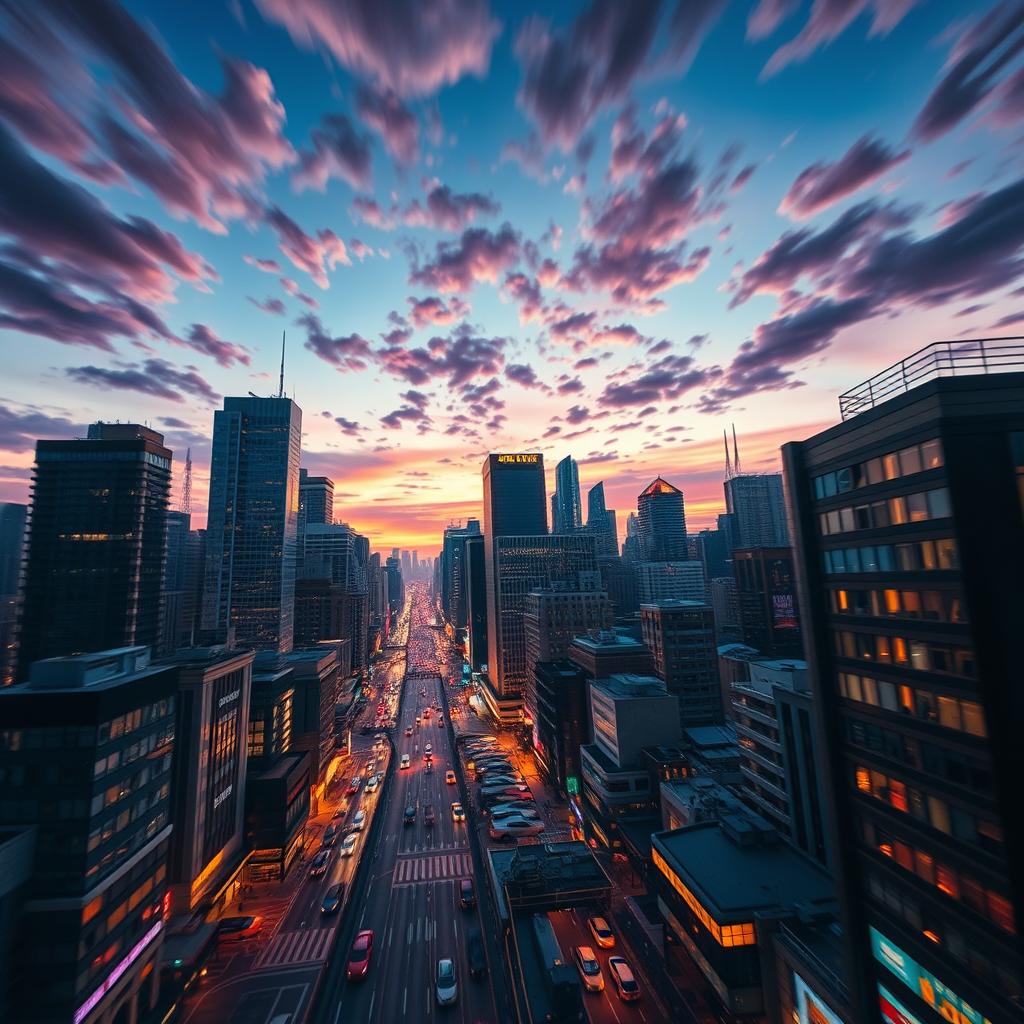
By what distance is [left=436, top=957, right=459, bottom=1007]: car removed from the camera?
158 ft

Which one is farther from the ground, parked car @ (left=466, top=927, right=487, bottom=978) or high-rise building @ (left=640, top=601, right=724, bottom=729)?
high-rise building @ (left=640, top=601, right=724, bottom=729)

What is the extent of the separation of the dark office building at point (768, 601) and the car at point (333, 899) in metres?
144

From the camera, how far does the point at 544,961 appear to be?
1863 inches

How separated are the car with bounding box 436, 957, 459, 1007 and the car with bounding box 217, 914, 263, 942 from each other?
87.1 feet

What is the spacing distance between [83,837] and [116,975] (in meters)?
13.4

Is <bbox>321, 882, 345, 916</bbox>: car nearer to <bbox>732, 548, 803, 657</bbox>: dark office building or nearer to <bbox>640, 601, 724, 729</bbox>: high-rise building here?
<bbox>640, 601, 724, 729</bbox>: high-rise building

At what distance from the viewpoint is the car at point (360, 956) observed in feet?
171

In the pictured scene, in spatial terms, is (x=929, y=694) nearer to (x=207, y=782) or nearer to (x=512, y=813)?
(x=207, y=782)

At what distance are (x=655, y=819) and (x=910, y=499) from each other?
69.5 metres

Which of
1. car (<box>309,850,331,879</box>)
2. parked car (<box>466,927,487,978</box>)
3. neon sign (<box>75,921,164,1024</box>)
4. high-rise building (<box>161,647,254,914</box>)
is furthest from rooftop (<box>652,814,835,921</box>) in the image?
high-rise building (<box>161,647,254,914</box>)

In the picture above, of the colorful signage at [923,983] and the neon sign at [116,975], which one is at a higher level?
the colorful signage at [923,983]

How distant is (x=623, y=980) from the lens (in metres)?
47.7

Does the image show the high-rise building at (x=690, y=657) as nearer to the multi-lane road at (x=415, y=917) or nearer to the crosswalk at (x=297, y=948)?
the multi-lane road at (x=415, y=917)

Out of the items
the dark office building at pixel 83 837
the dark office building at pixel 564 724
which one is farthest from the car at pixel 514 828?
the dark office building at pixel 83 837
